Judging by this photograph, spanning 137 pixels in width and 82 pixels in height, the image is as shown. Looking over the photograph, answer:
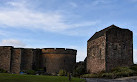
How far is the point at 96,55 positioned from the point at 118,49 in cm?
480

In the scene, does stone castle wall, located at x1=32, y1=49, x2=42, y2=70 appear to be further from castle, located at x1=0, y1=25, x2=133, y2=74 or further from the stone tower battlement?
the stone tower battlement

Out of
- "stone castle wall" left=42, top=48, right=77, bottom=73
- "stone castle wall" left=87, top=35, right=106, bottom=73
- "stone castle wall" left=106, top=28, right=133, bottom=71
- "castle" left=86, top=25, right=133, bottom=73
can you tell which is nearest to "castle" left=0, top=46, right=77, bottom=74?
"stone castle wall" left=42, top=48, right=77, bottom=73

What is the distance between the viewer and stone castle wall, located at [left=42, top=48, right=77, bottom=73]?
43.2 meters

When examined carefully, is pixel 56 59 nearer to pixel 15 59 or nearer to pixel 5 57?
pixel 15 59

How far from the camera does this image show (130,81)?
23828 millimetres

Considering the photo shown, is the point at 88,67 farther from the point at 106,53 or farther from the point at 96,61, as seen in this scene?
the point at 106,53

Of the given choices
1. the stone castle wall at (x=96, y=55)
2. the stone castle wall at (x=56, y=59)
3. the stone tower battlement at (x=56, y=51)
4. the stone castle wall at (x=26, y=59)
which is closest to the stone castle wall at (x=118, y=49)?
the stone castle wall at (x=96, y=55)

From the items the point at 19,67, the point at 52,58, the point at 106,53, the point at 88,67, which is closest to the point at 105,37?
the point at 106,53

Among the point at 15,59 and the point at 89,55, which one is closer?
the point at 15,59

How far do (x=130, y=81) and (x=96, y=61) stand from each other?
14083 mm

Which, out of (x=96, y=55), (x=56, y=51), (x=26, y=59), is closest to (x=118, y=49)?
(x=96, y=55)

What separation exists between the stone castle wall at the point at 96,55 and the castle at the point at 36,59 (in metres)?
4.98

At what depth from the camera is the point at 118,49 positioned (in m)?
34.9

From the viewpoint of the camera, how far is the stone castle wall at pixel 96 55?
35219 mm
